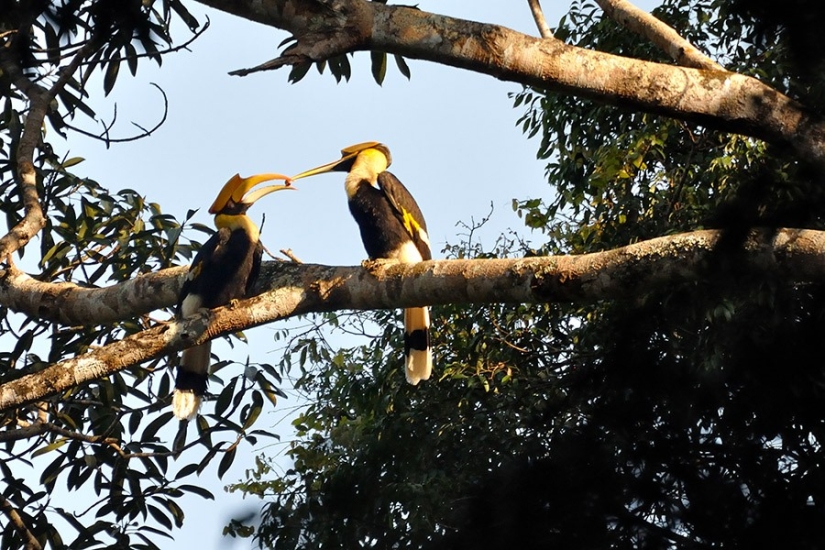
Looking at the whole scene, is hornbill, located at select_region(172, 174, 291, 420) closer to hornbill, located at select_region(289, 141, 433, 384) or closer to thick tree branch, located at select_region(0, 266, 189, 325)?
thick tree branch, located at select_region(0, 266, 189, 325)

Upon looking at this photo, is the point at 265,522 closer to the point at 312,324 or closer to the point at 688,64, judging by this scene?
the point at 688,64

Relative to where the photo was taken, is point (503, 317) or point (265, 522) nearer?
point (265, 522)

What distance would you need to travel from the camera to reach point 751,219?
2357 millimetres

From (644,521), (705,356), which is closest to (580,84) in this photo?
(705,356)

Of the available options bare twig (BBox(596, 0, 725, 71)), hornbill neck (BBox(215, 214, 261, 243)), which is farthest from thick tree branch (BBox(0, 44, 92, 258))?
bare twig (BBox(596, 0, 725, 71))

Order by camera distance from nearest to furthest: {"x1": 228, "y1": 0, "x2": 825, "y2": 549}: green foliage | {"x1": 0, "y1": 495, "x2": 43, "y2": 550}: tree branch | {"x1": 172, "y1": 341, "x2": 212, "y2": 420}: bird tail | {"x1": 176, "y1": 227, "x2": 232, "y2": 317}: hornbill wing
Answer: {"x1": 228, "y1": 0, "x2": 825, "y2": 549}: green foliage, {"x1": 176, "y1": 227, "x2": 232, "y2": 317}: hornbill wing, {"x1": 0, "y1": 495, "x2": 43, "y2": 550}: tree branch, {"x1": 172, "y1": 341, "x2": 212, "y2": 420}: bird tail

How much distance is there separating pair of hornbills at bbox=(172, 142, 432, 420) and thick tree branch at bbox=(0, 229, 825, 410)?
49 cm

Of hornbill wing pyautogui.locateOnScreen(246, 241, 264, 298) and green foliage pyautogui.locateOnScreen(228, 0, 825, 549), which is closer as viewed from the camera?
green foliage pyautogui.locateOnScreen(228, 0, 825, 549)

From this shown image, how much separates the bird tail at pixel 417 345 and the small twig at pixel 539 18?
152 cm

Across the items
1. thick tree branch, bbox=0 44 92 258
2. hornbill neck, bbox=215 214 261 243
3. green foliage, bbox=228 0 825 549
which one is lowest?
green foliage, bbox=228 0 825 549

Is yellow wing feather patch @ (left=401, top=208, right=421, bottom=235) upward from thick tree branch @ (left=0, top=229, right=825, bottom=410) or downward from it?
upward

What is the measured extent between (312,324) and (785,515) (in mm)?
4011

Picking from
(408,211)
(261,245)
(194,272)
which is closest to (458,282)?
(194,272)

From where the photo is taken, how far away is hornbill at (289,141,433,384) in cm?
436
